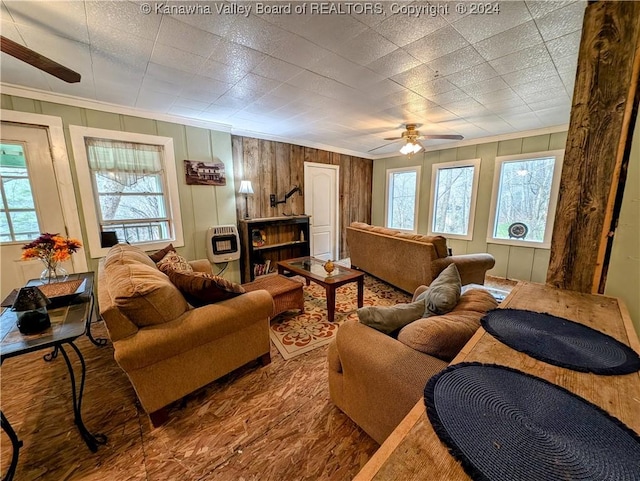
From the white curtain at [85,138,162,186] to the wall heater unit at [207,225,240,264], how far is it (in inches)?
40.1

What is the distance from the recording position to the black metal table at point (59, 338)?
1146 millimetres

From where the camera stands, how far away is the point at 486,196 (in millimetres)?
4215

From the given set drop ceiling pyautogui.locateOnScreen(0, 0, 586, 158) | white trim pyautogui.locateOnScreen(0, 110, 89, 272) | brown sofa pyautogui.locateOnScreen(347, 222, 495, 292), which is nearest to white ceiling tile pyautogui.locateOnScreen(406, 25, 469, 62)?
drop ceiling pyautogui.locateOnScreen(0, 0, 586, 158)

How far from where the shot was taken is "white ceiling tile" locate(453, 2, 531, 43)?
1.35 m

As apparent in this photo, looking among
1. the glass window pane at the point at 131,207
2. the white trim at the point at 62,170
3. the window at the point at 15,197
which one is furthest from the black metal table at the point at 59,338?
the glass window pane at the point at 131,207

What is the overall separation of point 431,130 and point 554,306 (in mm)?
3249

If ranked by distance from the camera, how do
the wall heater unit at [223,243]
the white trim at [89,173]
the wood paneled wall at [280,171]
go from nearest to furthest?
the white trim at [89,173] → the wall heater unit at [223,243] → the wood paneled wall at [280,171]

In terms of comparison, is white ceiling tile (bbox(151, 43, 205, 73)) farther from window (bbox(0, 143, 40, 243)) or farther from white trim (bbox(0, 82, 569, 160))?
window (bbox(0, 143, 40, 243))

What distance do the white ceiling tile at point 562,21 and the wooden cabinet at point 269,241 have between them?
3.35 m

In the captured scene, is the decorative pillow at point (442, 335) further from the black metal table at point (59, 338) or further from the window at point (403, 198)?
the window at point (403, 198)

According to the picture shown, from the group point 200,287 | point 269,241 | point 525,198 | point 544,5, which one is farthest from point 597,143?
point 269,241

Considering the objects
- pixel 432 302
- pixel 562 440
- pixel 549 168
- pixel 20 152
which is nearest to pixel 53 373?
pixel 20 152

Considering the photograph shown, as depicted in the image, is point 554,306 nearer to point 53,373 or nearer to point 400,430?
point 400,430

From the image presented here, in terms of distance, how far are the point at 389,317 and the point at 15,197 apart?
137 inches
